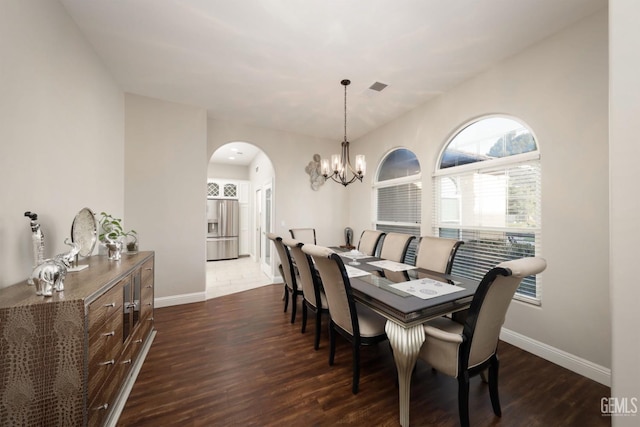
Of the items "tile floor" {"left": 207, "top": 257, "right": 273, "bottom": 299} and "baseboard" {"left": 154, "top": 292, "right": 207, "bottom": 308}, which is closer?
"baseboard" {"left": 154, "top": 292, "right": 207, "bottom": 308}

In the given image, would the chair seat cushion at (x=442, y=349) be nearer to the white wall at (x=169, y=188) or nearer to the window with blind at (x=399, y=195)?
the window with blind at (x=399, y=195)

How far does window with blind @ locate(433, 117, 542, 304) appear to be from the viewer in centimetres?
244

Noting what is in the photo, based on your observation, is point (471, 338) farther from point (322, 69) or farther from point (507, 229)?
point (322, 69)

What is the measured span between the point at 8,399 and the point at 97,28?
9.13 ft

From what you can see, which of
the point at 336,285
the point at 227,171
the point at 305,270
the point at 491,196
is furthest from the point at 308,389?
the point at 227,171

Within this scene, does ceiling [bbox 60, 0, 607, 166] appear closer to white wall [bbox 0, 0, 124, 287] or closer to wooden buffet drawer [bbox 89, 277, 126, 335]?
white wall [bbox 0, 0, 124, 287]

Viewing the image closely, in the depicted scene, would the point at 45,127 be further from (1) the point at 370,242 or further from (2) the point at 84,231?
(1) the point at 370,242

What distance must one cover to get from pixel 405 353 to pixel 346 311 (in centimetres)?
51

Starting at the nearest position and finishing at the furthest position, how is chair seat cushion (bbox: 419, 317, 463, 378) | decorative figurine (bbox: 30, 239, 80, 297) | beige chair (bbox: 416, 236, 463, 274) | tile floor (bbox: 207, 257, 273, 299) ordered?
decorative figurine (bbox: 30, 239, 80, 297), chair seat cushion (bbox: 419, 317, 463, 378), beige chair (bbox: 416, 236, 463, 274), tile floor (bbox: 207, 257, 273, 299)

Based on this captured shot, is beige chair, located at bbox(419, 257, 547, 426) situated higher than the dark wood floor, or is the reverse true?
beige chair, located at bbox(419, 257, 547, 426)

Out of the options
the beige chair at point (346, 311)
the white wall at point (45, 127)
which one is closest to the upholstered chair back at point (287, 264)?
the beige chair at point (346, 311)

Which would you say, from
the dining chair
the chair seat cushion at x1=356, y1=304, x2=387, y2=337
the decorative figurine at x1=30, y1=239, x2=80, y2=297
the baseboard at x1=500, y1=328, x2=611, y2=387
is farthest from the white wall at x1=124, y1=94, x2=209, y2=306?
the baseboard at x1=500, y1=328, x2=611, y2=387

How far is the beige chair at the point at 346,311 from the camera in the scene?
5.80 ft

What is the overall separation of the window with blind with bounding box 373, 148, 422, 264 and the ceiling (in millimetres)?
1066
